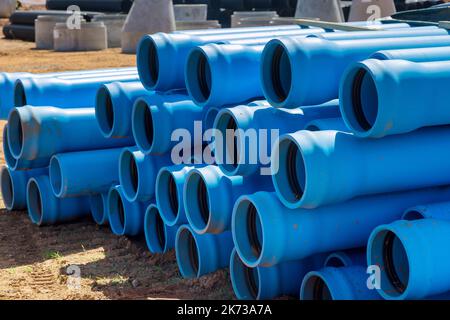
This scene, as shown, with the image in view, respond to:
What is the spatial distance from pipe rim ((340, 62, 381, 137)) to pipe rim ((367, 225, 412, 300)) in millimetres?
558

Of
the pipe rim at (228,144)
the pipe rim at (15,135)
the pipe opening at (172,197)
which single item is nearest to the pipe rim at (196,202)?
the pipe rim at (228,144)

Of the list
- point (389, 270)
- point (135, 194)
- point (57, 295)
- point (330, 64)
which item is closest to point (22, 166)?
point (135, 194)

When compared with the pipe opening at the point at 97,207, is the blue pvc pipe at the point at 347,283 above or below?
above

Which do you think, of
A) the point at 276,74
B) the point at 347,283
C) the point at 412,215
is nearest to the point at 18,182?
the point at 276,74

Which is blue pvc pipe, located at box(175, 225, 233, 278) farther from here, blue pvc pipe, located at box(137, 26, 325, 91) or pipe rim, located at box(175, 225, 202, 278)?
blue pvc pipe, located at box(137, 26, 325, 91)

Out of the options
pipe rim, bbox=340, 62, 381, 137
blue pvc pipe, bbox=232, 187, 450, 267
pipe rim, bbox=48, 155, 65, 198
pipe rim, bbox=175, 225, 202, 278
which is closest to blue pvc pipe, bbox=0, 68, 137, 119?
pipe rim, bbox=48, 155, 65, 198

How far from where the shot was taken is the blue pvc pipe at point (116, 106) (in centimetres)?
614

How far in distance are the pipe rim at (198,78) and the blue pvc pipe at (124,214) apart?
3.94ft

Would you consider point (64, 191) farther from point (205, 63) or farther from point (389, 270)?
point (389, 270)

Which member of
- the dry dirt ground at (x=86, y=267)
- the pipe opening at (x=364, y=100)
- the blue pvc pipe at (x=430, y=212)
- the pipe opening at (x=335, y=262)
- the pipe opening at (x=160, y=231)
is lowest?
the dry dirt ground at (x=86, y=267)

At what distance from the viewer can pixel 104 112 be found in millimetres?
6387

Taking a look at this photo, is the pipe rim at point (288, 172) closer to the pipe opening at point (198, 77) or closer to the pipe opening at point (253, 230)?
the pipe opening at point (253, 230)

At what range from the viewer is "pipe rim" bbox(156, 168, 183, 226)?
18.5ft
